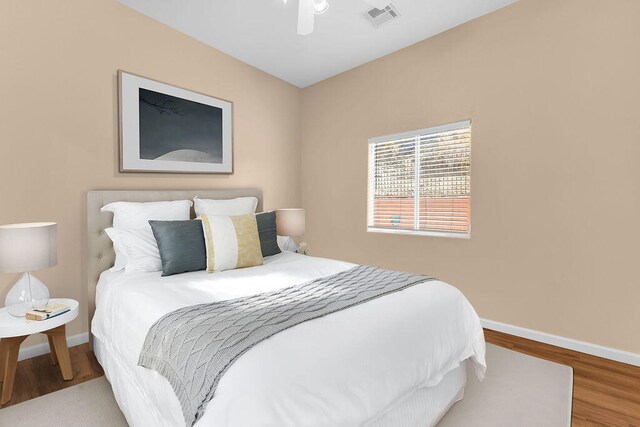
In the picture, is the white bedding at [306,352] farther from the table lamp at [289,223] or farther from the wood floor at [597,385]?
the table lamp at [289,223]

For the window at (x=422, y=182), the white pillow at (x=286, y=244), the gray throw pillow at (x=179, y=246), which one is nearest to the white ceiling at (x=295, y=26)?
the window at (x=422, y=182)

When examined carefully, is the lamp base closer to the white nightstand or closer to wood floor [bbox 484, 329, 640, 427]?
the white nightstand

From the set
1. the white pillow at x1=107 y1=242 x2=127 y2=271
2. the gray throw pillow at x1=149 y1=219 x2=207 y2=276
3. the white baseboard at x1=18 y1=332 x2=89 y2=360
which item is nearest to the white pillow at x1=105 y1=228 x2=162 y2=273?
the white pillow at x1=107 y1=242 x2=127 y2=271

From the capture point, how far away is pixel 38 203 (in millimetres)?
2350

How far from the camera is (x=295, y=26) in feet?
9.72

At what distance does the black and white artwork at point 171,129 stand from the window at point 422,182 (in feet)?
5.47

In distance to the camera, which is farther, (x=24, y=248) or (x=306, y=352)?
(x=24, y=248)

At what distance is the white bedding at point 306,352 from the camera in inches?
39.4

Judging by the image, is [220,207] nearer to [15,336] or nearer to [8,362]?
[15,336]

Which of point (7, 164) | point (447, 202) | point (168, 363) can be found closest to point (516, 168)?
point (447, 202)

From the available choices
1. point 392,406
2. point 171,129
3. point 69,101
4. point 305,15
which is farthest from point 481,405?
point 69,101

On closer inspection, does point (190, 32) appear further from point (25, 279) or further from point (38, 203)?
point (25, 279)

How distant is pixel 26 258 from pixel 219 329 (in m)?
1.47

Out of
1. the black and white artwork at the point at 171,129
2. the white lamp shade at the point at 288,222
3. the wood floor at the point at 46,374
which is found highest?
the black and white artwork at the point at 171,129
